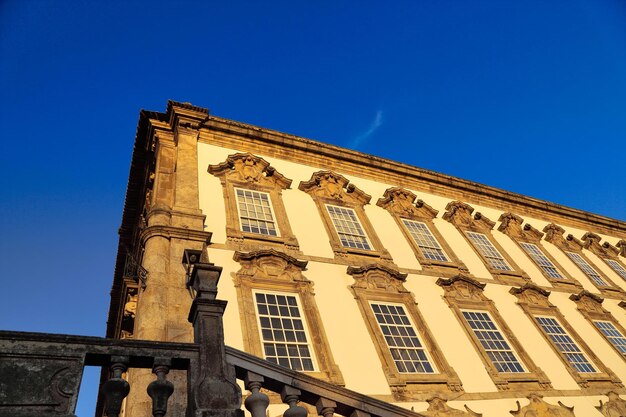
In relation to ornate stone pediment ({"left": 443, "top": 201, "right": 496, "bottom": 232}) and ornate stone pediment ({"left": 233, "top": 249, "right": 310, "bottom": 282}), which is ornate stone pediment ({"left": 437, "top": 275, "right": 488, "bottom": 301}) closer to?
ornate stone pediment ({"left": 443, "top": 201, "right": 496, "bottom": 232})

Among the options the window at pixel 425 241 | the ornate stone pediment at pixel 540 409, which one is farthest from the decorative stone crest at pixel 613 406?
the window at pixel 425 241

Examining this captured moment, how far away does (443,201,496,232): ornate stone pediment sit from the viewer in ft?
53.1

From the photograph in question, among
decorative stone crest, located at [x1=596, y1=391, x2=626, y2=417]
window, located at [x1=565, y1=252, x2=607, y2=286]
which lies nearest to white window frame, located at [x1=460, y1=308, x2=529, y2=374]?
decorative stone crest, located at [x1=596, y1=391, x2=626, y2=417]

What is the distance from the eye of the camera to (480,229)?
1670 centimetres

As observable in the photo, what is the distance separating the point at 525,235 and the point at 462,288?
6926 mm

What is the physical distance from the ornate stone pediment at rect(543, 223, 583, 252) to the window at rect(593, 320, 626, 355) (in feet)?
14.2

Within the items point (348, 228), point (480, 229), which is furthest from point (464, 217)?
point (348, 228)

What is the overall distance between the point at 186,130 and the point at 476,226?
11308 mm

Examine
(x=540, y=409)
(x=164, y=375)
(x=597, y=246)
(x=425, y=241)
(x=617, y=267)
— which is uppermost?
(x=597, y=246)

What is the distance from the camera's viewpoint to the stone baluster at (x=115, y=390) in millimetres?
3396

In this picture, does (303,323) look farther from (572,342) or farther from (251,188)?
(572,342)

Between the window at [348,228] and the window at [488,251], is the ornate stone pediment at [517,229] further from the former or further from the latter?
the window at [348,228]

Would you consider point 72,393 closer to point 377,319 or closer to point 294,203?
point 377,319

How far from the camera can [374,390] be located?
8992 millimetres
